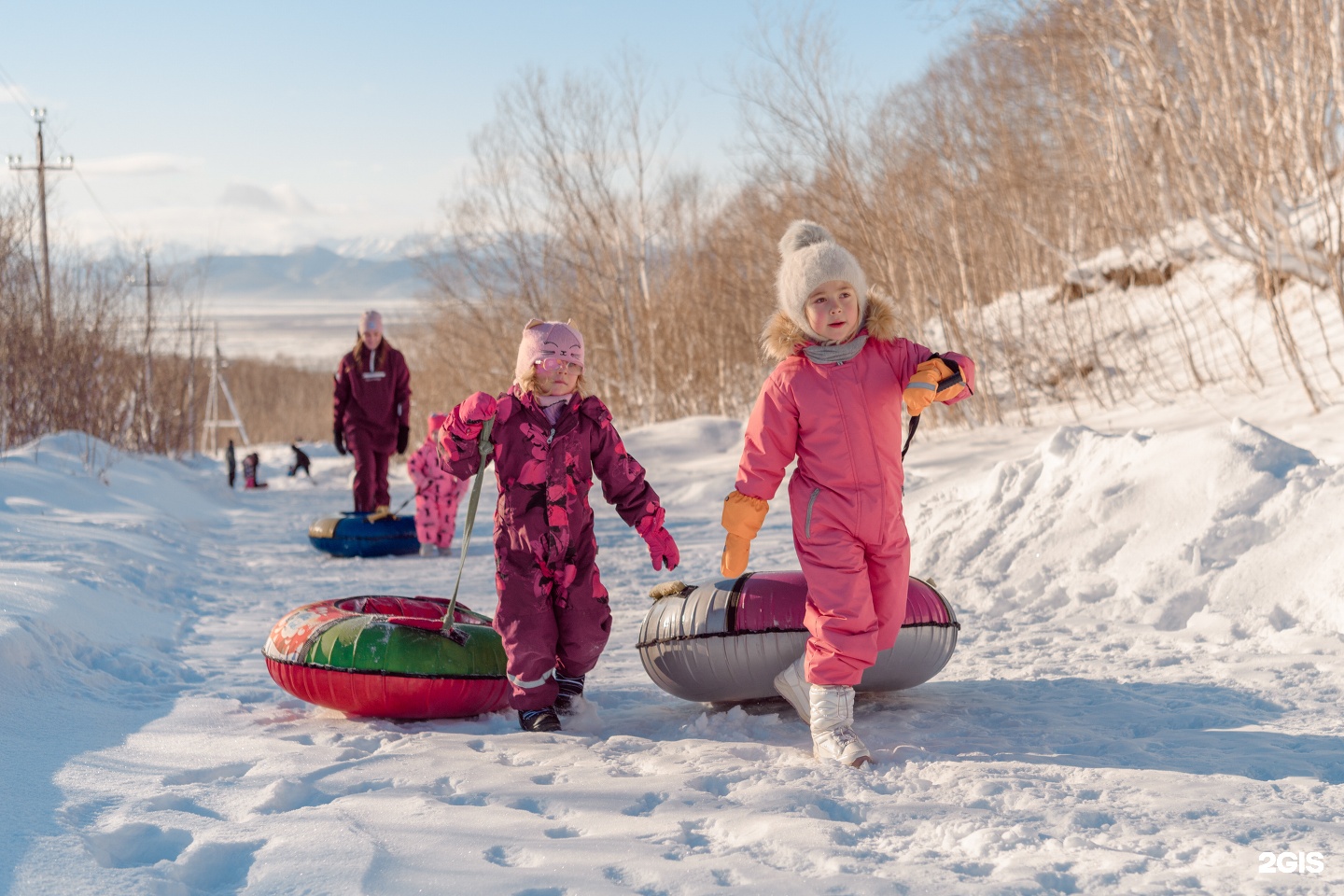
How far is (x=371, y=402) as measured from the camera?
349 inches

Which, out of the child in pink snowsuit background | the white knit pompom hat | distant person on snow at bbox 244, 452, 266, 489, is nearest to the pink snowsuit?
the white knit pompom hat

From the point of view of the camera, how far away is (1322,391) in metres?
7.69

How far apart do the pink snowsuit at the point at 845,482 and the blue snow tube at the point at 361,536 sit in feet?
19.0

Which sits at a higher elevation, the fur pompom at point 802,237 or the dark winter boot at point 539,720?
the fur pompom at point 802,237

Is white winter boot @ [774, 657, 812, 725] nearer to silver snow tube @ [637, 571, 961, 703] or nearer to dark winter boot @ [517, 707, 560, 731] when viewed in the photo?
silver snow tube @ [637, 571, 961, 703]

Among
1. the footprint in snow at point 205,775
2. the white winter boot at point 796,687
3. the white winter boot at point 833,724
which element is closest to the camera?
the footprint in snow at point 205,775

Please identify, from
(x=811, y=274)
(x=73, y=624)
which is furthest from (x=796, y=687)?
(x=73, y=624)

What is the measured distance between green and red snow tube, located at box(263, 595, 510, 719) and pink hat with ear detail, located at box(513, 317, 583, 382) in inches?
38.7

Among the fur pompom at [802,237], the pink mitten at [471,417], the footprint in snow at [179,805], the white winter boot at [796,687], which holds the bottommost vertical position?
the footprint in snow at [179,805]

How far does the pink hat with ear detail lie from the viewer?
381 centimetres

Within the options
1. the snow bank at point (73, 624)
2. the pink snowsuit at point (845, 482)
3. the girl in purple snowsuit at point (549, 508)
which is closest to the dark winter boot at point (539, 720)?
the girl in purple snowsuit at point (549, 508)

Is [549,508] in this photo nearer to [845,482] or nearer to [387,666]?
[387,666]

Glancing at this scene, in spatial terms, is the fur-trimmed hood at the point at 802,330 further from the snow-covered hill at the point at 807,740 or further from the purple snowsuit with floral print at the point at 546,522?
the snow-covered hill at the point at 807,740

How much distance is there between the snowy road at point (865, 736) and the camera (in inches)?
92.1
